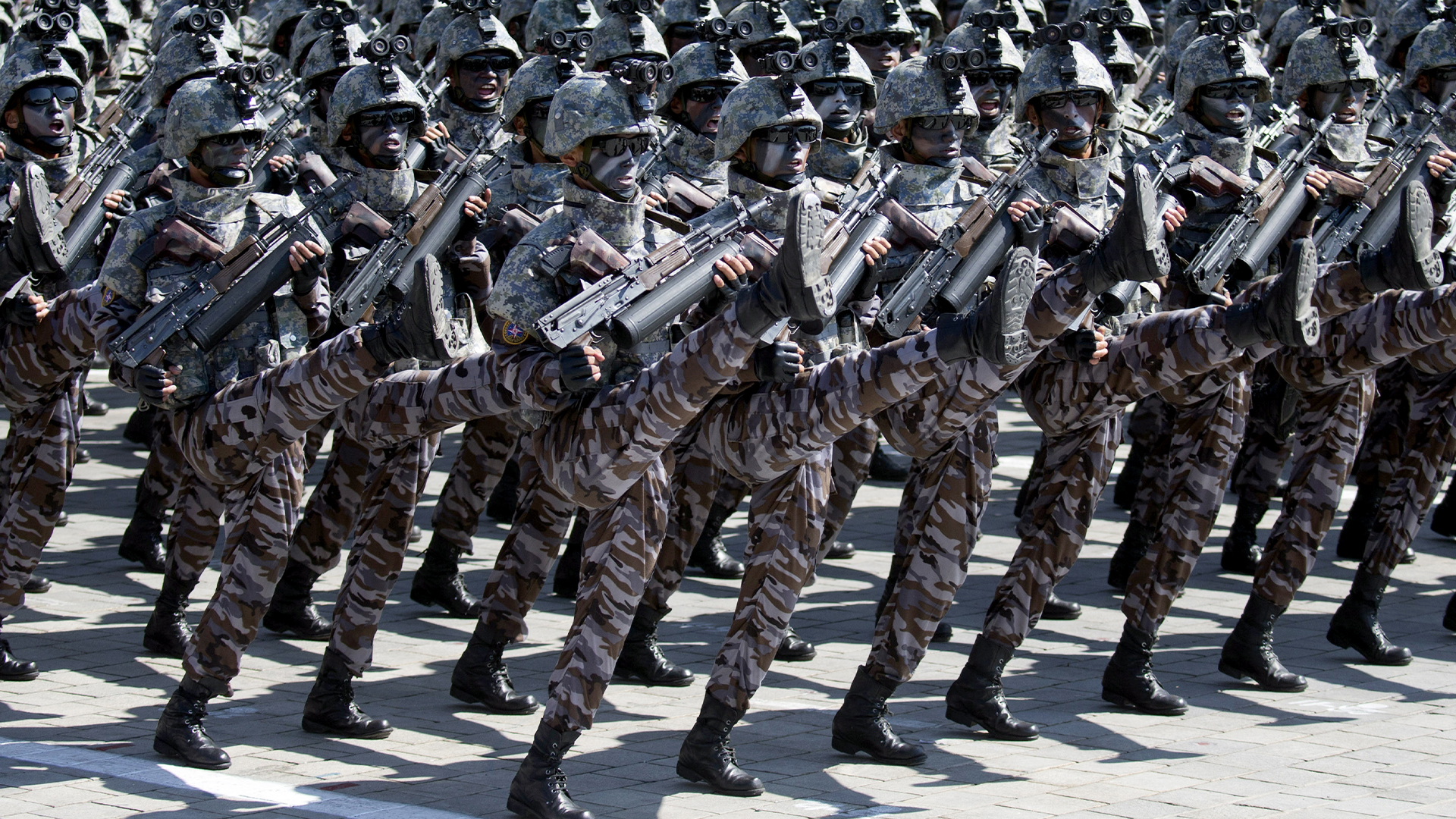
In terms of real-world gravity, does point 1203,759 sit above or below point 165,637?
above

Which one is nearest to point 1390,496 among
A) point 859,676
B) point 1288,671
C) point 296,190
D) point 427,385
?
point 1288,671

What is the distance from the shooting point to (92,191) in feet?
32.0

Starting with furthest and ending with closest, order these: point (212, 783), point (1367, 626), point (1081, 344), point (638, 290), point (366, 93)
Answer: point (366, 93)
point (1367, 626)
point (1081, 344)
point (212, 783)
point (638, 290)

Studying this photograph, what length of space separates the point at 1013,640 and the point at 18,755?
12.5 feet

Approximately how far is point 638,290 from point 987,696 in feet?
7.34

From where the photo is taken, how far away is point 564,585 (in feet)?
31.6

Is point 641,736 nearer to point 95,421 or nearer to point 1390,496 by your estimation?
point 1390,496

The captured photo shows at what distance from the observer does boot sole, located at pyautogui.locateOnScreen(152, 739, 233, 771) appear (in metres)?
6.78

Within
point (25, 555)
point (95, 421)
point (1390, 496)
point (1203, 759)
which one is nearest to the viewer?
point (1203, 759)

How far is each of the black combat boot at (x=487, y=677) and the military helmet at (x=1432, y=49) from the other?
678 centimetres

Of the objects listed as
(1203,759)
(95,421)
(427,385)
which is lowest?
(95,421)

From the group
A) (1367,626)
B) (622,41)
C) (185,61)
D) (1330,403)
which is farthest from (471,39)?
(1367,626)

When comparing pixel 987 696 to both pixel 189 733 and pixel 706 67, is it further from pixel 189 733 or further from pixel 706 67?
pixel 706 67

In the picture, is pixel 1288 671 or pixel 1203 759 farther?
pixel 1288 671
